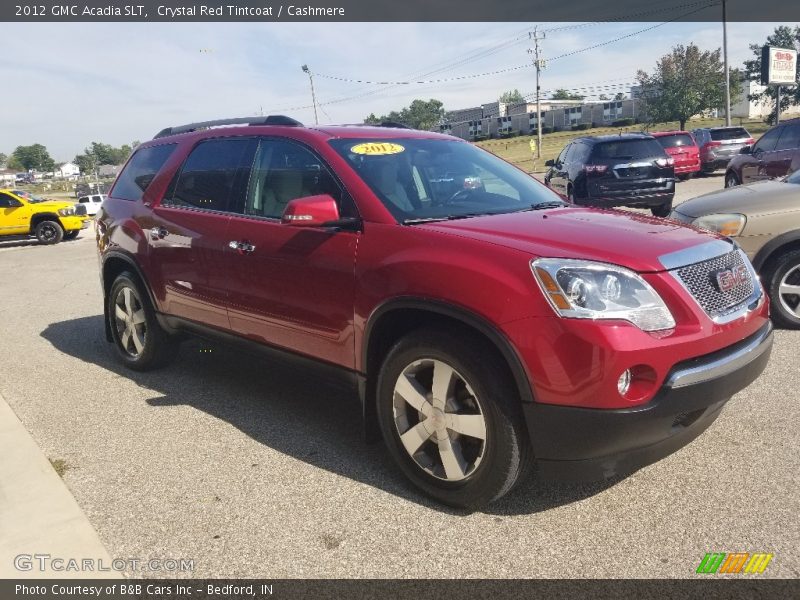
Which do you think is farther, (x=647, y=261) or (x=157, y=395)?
(x=157, y=395)

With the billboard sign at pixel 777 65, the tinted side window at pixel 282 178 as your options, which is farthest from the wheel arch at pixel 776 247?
the billboard sign at pixel 777 65

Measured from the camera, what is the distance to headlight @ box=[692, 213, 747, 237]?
18.3ft

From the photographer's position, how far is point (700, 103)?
6450cm

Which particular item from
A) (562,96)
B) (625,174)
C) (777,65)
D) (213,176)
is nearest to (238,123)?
(213,176)

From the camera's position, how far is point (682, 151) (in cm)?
2245

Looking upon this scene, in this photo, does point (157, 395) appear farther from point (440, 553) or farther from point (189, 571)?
point (440, 553)

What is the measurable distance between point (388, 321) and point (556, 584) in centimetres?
136

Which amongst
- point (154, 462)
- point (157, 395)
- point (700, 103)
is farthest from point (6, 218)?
point (700, 103)

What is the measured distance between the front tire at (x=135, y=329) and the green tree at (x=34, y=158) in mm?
180534

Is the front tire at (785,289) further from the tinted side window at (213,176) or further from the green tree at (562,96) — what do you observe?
the green tree at (562,96)

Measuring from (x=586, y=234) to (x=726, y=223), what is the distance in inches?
130

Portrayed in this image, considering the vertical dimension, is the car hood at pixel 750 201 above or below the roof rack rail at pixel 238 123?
below

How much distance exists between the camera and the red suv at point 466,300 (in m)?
2.63

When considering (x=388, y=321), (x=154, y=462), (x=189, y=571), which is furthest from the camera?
(x=154, y=462)
